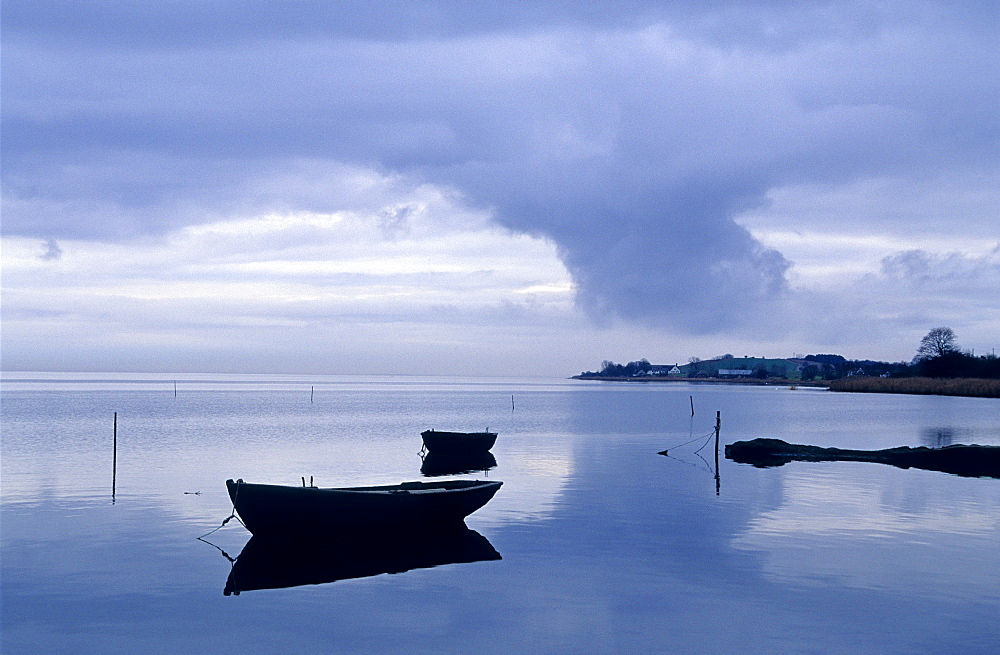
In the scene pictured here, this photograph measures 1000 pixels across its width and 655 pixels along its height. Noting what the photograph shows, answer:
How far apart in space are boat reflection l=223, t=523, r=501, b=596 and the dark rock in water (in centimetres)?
2777

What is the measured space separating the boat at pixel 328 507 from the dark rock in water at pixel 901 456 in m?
28.2

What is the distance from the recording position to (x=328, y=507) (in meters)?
Result: 23.9

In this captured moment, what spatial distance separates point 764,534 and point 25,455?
42391mm

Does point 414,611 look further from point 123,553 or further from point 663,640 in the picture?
point 123,553

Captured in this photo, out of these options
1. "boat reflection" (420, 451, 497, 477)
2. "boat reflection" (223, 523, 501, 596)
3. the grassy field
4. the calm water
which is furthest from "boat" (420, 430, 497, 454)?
the grassy field

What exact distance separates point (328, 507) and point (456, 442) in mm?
28090

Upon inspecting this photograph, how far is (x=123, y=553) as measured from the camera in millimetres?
23906

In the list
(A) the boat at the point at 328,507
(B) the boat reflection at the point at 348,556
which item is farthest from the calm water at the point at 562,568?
(A) the boat at the point at 328,507

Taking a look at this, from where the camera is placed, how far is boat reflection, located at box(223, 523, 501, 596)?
21516 millimetres

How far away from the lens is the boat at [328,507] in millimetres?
23344

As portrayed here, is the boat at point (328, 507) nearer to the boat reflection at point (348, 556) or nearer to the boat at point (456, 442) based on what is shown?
the boat reflection at point (348, 556)

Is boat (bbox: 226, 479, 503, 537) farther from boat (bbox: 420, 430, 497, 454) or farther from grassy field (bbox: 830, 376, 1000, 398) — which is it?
grassy field (bbox: 830, 376, 1000, 398)

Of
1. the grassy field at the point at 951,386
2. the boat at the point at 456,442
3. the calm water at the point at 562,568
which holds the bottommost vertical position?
the calm water at the point at 562,568

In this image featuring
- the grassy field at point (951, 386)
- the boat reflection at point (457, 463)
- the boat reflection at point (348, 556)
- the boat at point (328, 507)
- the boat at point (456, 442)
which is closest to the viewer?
the boat reflection at point (348, 556)
